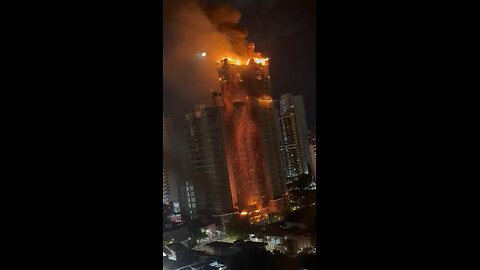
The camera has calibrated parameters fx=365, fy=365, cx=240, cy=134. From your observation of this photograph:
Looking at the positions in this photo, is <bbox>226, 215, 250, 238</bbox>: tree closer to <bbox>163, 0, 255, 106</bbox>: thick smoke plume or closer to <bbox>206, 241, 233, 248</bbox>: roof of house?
<bbox>206, 241, 233, 248</bbox>: roof of house

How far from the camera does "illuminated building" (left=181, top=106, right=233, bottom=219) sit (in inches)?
55.3

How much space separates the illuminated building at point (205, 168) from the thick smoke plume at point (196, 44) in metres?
0.09

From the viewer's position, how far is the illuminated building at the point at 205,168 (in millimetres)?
1405

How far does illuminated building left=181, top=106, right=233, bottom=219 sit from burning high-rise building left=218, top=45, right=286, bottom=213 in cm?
4

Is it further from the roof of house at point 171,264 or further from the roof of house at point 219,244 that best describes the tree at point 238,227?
the roof of house at point 171,264

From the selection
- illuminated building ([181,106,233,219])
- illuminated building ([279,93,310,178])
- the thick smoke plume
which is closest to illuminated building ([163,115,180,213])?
illuminated building ([181,106,233,219])

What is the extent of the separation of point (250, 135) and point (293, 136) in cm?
20

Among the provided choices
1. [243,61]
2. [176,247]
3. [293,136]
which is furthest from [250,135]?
[176,247]

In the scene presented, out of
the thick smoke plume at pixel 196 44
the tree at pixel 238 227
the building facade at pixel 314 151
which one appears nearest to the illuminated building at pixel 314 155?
the building facade at pixel 314 151
